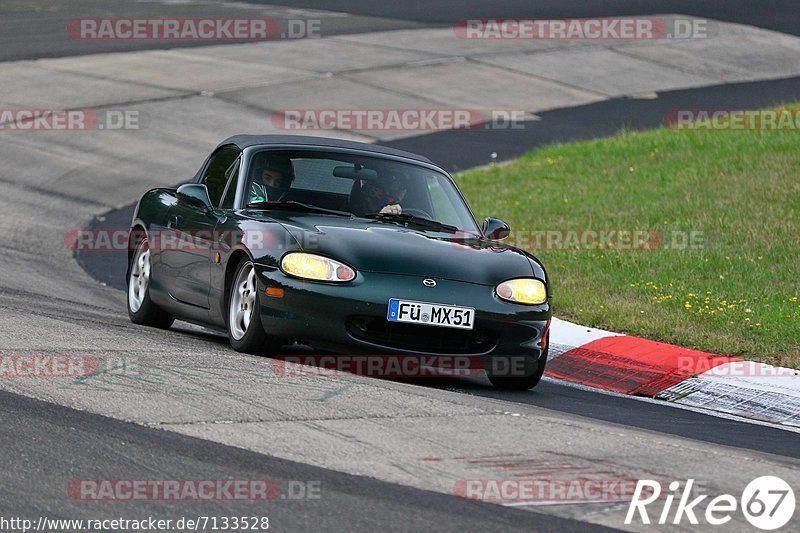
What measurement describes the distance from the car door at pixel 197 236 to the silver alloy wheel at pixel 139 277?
51cm

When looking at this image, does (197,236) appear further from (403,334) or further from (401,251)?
(403,334)

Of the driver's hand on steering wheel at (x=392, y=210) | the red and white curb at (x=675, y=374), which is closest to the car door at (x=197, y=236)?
the driver's hand on steering wheel at (x=392, y=210)

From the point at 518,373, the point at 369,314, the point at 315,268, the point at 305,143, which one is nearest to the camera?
the point at 369,314

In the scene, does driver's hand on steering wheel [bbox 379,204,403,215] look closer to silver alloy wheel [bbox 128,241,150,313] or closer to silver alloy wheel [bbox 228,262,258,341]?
silver alloy wheel [bbox 228,262,258,341]

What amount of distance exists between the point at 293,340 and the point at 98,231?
26.0ft

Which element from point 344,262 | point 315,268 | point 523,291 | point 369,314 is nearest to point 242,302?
point 315,268

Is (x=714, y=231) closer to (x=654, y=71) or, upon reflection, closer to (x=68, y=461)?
(x=68, y=461)

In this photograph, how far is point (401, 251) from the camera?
8234 millimetres

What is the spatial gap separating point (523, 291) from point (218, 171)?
2704 millimetres

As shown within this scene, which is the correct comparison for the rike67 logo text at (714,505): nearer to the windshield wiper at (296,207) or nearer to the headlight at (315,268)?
the headlight at (315,268)

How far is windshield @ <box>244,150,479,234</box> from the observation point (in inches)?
361

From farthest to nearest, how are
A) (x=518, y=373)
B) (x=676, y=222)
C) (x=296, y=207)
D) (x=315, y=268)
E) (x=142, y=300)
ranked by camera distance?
(x=676, y=222) → (x=142, y=300) → (x=296, y=207) → (x=518, y=373) → (x=315, y=268)

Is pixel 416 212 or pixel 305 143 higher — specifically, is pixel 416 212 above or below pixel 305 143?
below

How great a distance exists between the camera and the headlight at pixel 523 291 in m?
8.30
